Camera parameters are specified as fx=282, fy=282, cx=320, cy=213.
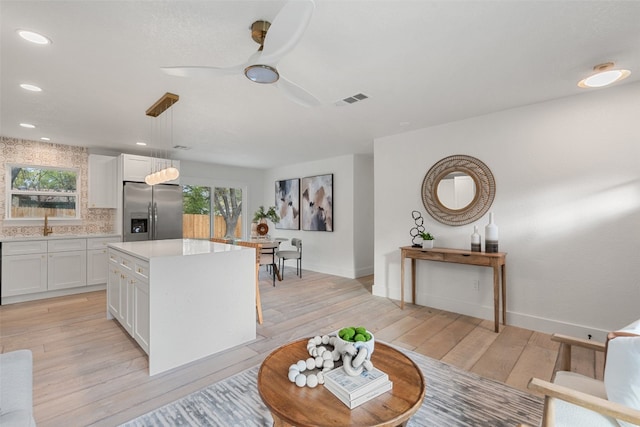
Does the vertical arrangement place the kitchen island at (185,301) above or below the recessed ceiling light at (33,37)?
below

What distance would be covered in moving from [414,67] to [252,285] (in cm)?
259

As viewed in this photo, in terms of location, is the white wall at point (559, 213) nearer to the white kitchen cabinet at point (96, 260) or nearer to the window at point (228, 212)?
the window at point (228, 212)

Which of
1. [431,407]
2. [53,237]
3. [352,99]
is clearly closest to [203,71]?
[352,99]

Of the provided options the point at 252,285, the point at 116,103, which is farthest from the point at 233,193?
the point at 252,285

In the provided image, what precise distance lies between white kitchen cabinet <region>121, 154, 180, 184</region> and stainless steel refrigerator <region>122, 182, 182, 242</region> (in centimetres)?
13

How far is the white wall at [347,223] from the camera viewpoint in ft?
19.4

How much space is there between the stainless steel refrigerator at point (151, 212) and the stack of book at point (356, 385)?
5080 mm

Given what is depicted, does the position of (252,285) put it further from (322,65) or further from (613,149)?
(613,149)

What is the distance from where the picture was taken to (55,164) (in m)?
4.95

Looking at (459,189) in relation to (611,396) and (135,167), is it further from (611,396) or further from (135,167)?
(135,167)

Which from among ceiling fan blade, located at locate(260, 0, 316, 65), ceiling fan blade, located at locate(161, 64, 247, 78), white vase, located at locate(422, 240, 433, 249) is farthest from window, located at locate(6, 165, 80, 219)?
white vase, located at locate(422, 240, 433, 249)

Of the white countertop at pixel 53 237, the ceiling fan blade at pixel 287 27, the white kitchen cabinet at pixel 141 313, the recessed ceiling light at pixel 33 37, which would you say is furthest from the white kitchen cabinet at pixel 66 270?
the ceiling fan blade at pixel 287 27

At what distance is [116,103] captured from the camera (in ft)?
10.3

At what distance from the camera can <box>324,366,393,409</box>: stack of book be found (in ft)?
4.09
